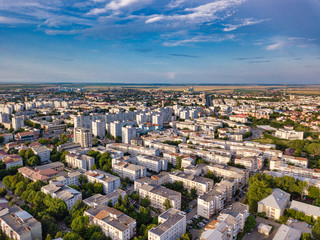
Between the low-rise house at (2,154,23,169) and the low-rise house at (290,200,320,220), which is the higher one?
the low-rise house at (2,154,23,169)

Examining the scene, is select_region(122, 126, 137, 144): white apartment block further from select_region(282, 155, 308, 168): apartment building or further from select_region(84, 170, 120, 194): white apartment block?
select_region(282, 155, 308, 168): apartment building

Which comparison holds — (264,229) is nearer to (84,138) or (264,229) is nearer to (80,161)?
(80,161)

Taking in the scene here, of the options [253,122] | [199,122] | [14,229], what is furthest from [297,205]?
[253,122]

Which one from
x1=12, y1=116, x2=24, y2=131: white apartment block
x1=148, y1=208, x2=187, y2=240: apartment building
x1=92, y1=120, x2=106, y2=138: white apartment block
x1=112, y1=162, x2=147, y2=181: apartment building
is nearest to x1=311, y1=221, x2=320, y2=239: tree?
x1=148, y1=208, x2=187, y2=240: apartment building

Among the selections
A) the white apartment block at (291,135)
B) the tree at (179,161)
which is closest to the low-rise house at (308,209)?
the tree at (179,161)

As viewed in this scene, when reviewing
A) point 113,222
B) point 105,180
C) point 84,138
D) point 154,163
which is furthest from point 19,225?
point 84,138

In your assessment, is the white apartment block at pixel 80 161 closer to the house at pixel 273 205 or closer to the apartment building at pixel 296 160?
the house at pixel 273 205
